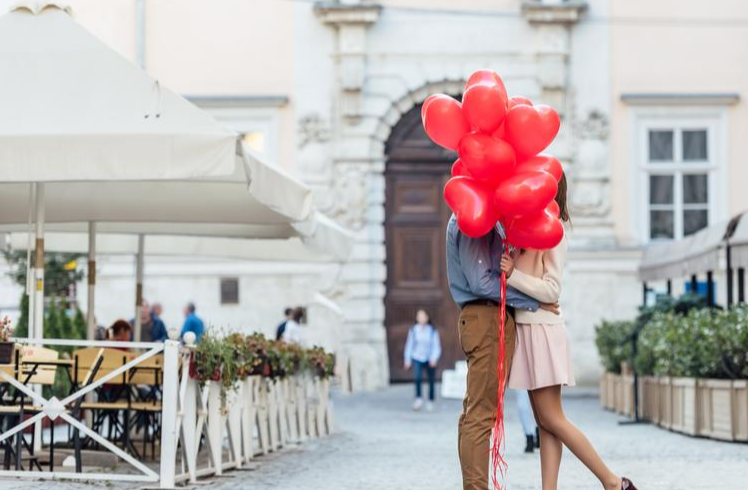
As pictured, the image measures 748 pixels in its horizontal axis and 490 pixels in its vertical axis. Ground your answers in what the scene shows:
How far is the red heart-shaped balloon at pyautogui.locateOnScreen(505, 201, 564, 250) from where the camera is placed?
789cm

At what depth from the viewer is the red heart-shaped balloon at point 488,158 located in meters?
7.89

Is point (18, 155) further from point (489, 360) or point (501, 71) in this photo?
point (501, 71)

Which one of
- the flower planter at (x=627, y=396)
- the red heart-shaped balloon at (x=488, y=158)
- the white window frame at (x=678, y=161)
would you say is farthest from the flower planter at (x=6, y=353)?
the white window frame at (x=678, y=161)

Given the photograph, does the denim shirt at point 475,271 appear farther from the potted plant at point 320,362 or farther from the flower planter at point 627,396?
the flower planter at point 627,396

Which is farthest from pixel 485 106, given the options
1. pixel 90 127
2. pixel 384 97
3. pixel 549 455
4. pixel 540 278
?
pixel 384 97

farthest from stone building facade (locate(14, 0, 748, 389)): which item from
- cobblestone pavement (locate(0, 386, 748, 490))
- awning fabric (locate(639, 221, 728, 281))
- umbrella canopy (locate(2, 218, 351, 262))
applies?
umbrella canopy (locate(2, 218, 351, 262))

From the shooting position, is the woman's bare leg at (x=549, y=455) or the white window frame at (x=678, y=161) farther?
the white window frame at (x=678, y=161)

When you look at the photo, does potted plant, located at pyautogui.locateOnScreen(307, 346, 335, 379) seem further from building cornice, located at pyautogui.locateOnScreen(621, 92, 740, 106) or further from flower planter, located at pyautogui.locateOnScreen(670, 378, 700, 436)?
building cornice, located at pyautogui.locateOnScreen(621, 92, 740, 106)

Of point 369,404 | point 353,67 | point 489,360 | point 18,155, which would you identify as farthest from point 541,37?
point 489,360

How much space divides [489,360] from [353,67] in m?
19.3

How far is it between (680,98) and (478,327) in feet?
65.1

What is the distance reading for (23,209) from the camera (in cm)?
1374

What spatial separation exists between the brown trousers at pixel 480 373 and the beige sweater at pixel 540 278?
→ 0.54 ft

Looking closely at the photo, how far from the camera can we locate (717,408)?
15.4m
